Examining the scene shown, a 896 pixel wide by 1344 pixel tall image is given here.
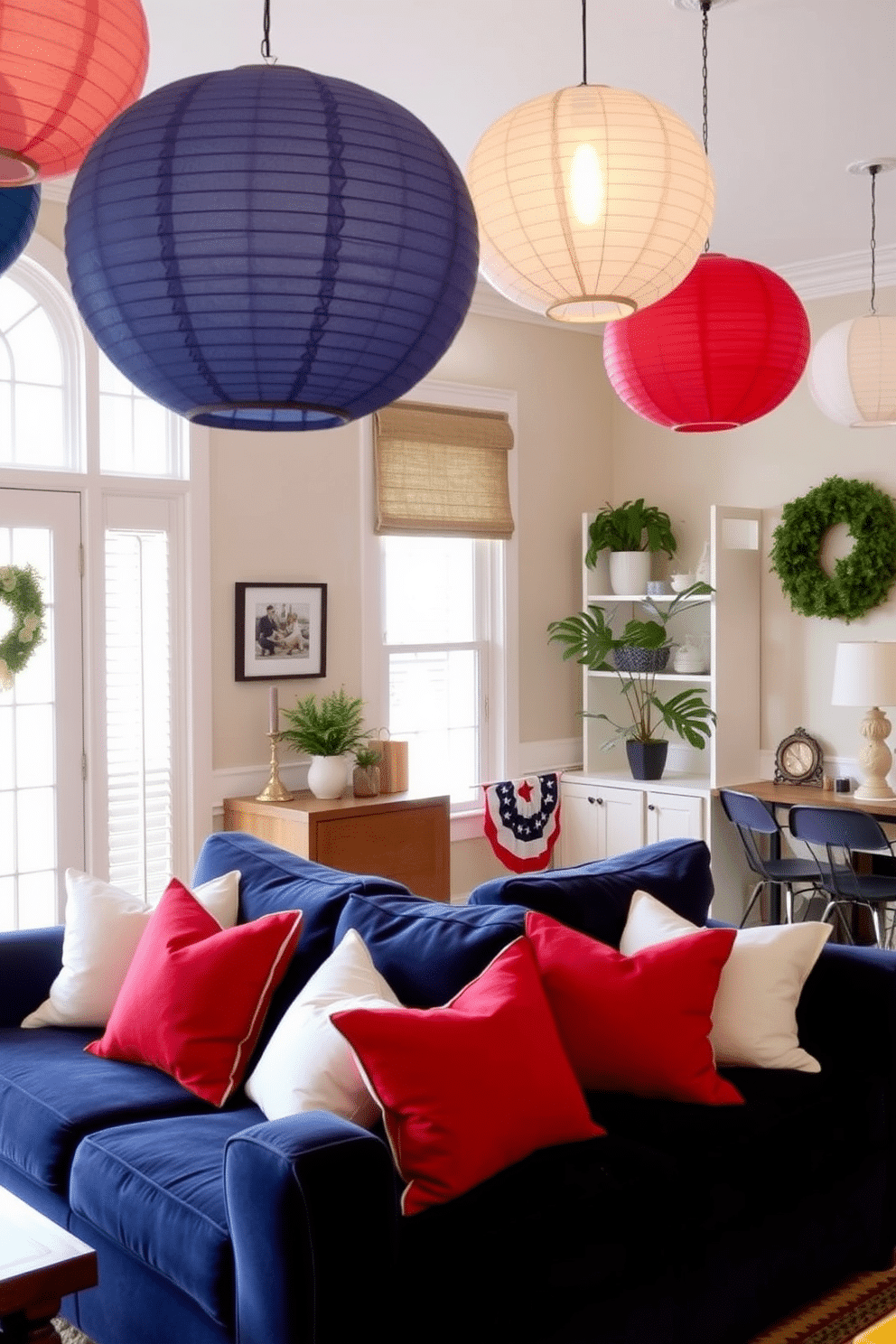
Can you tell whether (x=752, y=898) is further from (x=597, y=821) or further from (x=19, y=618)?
(x=19, y=618)

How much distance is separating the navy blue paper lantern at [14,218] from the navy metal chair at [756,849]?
4.35 meters

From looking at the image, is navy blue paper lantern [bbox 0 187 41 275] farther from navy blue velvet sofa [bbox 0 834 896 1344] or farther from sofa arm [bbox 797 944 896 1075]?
sofa arm [bbox 797 944 896 1075]

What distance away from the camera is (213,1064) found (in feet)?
10.3

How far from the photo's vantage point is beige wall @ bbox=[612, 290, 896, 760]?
6137mm

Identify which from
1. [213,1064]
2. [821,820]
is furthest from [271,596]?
[213,1064]

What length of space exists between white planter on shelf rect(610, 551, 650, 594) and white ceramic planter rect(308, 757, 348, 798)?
75.1 inches

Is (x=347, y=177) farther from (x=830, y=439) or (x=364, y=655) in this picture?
(x=830, y=439)

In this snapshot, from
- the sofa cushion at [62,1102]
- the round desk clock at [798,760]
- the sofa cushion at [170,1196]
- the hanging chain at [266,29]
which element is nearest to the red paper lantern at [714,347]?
the hanging chain at [266,29]

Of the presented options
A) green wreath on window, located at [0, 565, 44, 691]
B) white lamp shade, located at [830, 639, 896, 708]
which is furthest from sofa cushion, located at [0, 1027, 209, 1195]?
white lamp shade, located at [830, 639, 896, 708]

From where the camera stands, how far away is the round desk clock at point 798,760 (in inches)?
246

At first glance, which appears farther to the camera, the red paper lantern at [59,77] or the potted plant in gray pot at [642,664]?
the potted plant in gray pot at [642,664]

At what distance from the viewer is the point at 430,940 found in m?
3.11

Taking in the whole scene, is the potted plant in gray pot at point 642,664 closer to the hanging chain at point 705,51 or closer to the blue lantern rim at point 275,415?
the hanging chain at point 705,51

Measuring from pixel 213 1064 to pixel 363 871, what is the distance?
7.20 ft
